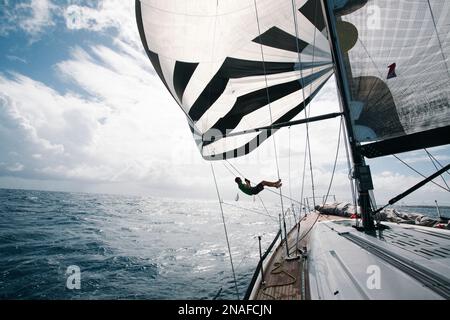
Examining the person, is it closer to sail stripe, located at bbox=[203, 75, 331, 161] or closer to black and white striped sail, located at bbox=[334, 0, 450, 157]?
black and white striped sail, located at bbox=[334, 0, 450, 157]

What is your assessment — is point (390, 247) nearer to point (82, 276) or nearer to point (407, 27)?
point (407, 27)

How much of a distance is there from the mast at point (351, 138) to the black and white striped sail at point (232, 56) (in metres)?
Result: 0.59

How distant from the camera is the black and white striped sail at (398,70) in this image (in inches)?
139

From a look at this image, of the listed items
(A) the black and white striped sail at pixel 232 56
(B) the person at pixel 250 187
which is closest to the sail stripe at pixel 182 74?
(A) the black and white striped sail at pixel 232 56

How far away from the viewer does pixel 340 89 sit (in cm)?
440

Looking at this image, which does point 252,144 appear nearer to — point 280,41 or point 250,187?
point 250,187

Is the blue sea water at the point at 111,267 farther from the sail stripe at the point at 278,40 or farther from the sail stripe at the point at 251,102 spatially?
the sail stripe at the point at 278,40

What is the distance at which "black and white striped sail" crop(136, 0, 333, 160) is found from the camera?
4.78m

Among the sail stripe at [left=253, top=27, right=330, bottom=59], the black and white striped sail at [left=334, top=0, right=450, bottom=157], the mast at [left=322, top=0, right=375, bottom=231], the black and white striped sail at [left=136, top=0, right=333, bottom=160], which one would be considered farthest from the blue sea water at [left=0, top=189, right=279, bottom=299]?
the sail stripe at [left=253, top=27, right=330, bottom=59]

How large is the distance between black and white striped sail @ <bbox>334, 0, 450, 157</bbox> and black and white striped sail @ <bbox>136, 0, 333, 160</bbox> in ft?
3.42

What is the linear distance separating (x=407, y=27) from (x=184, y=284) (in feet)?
32.0

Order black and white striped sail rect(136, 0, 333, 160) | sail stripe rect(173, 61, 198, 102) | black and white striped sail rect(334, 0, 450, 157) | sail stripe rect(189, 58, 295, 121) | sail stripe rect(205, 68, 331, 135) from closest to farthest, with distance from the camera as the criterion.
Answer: black and white striped sail rect(334, 0, 450, 157), black and white striped sail rect(136, 0, 333, 160), sail stripe rect(173, 61, 198, 102), sail stripe rect(189, 58, 295, 121), sail stripe rect(205, 68, 331, 135)
